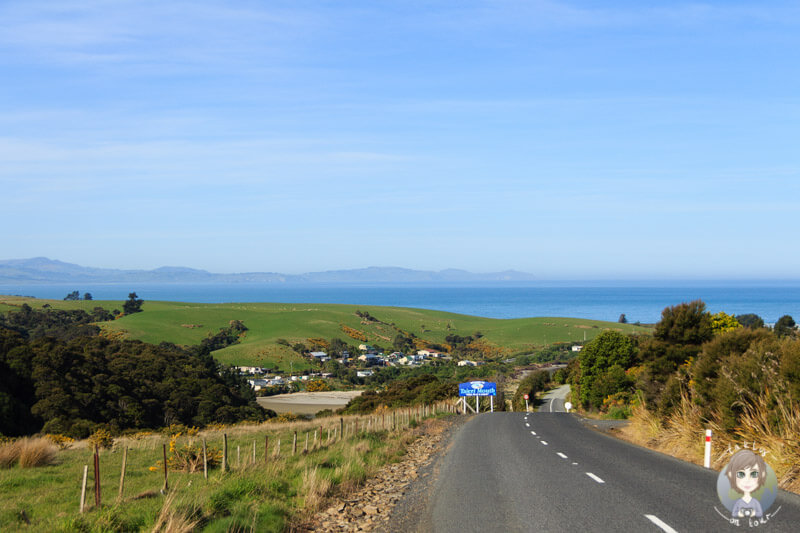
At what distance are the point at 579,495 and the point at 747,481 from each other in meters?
2.67

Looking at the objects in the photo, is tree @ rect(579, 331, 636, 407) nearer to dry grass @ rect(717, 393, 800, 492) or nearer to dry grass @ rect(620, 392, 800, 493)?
dry grass @ rect(620, 392, 800, 493)

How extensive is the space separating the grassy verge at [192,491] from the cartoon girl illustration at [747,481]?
679 centimetres

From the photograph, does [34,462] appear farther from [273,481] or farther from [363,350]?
[363,350]

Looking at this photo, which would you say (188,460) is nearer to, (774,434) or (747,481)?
(747,481)

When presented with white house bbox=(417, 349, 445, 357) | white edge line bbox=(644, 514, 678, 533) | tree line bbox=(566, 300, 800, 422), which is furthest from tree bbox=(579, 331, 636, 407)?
white house bbox=(417, 349, 445, 357)

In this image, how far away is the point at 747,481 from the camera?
401 inches

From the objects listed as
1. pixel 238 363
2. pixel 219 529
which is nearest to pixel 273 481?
pixel 219 529

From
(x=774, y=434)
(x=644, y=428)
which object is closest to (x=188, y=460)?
(x=774, y=434)

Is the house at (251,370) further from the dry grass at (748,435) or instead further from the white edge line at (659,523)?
the white edge line at (659,523)

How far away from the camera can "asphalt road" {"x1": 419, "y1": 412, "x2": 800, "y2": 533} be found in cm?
934

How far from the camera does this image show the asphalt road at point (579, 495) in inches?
368

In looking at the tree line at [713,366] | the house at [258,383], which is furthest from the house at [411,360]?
the tree line at [713,366]

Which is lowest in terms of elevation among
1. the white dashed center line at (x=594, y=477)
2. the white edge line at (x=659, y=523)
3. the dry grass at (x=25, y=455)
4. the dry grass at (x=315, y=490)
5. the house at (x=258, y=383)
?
Result: the house at (x=258, y=383)

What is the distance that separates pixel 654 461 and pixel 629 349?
48.4 m
